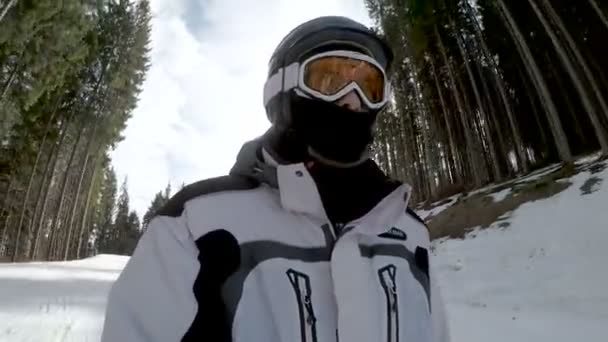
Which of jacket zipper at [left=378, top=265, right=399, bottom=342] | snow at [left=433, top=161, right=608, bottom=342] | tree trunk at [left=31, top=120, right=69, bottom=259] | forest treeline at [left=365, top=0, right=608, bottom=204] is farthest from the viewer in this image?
tree trunk at [left=31, top=120, right=69, bottom=259]

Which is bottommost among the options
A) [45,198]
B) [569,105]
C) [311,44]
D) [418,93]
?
[311,44]

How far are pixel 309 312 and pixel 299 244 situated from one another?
23cm

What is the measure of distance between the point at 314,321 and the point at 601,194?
1107 cm

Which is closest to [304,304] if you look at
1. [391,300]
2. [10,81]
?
[391,300]

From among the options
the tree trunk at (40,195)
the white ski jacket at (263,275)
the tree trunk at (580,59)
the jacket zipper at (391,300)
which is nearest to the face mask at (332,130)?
the white ski jacket at (263,275)

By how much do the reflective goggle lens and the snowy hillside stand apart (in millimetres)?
3941

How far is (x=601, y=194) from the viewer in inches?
399

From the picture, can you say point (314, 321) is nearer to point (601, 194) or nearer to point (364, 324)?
point (364, 324)

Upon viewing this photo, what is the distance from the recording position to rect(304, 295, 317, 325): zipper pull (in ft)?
4.70

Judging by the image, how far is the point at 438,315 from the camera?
1970 mm

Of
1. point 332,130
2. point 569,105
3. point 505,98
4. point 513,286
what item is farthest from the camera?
point 569,105

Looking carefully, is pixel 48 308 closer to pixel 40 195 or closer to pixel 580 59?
pixel 580 59

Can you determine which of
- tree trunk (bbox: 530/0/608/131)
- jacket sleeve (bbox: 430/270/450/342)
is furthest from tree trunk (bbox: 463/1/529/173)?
jacket sleeve (bbox: 430/270/450/342)

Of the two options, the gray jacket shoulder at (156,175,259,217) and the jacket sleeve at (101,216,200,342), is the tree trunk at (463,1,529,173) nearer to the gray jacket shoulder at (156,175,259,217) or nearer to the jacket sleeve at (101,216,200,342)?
the gray jacket shoulder at (156,175,259,217)
